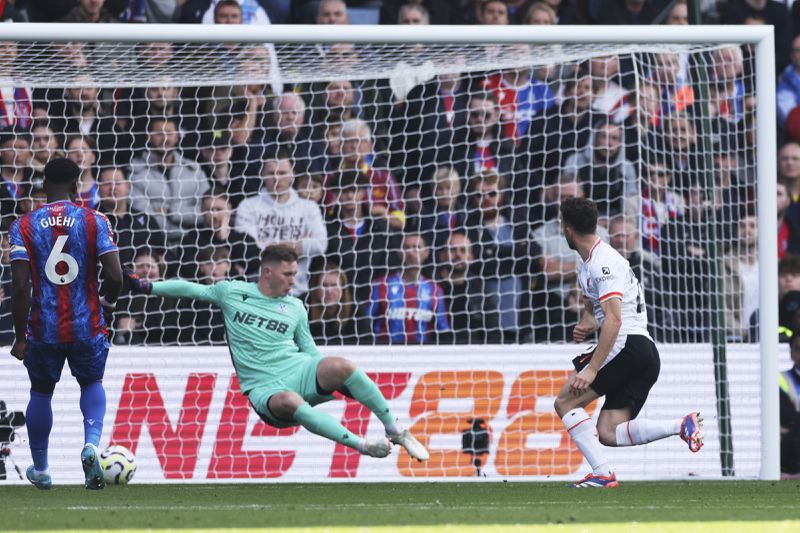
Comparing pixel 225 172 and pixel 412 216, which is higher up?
pixel 225 172

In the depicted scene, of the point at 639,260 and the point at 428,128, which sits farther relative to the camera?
the point at 428,128

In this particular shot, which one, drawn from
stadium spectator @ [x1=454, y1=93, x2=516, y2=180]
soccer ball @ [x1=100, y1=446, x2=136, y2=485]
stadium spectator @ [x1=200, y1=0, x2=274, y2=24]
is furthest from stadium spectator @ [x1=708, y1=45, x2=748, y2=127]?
soccer ball @ [x1=100, y1=446, x2=136, y2=485]

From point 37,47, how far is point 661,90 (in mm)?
4888

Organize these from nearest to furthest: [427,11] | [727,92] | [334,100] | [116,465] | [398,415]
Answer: [116,465] → [398,415] → [334,100] → [727,92] → [427,11]

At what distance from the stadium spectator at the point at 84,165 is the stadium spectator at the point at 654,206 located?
408 cm

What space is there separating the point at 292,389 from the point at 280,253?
86 cm

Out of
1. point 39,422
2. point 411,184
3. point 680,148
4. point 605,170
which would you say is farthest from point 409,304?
point 39,422

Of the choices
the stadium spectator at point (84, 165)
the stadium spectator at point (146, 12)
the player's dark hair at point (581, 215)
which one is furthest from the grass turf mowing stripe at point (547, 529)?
the stadium spectator at point (146, 12)

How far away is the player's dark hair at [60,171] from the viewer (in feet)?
25.6

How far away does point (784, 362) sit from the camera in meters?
9.98

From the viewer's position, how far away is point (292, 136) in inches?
419

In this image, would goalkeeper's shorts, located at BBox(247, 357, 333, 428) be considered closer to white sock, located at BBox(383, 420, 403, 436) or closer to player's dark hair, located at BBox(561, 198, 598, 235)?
white sock, located at BBox(383, 420, 403, 436)

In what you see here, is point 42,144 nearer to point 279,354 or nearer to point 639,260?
point 279,354

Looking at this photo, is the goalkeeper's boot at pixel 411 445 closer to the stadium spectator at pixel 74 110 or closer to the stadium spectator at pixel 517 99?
the stadium spectator at pixel 517 99
